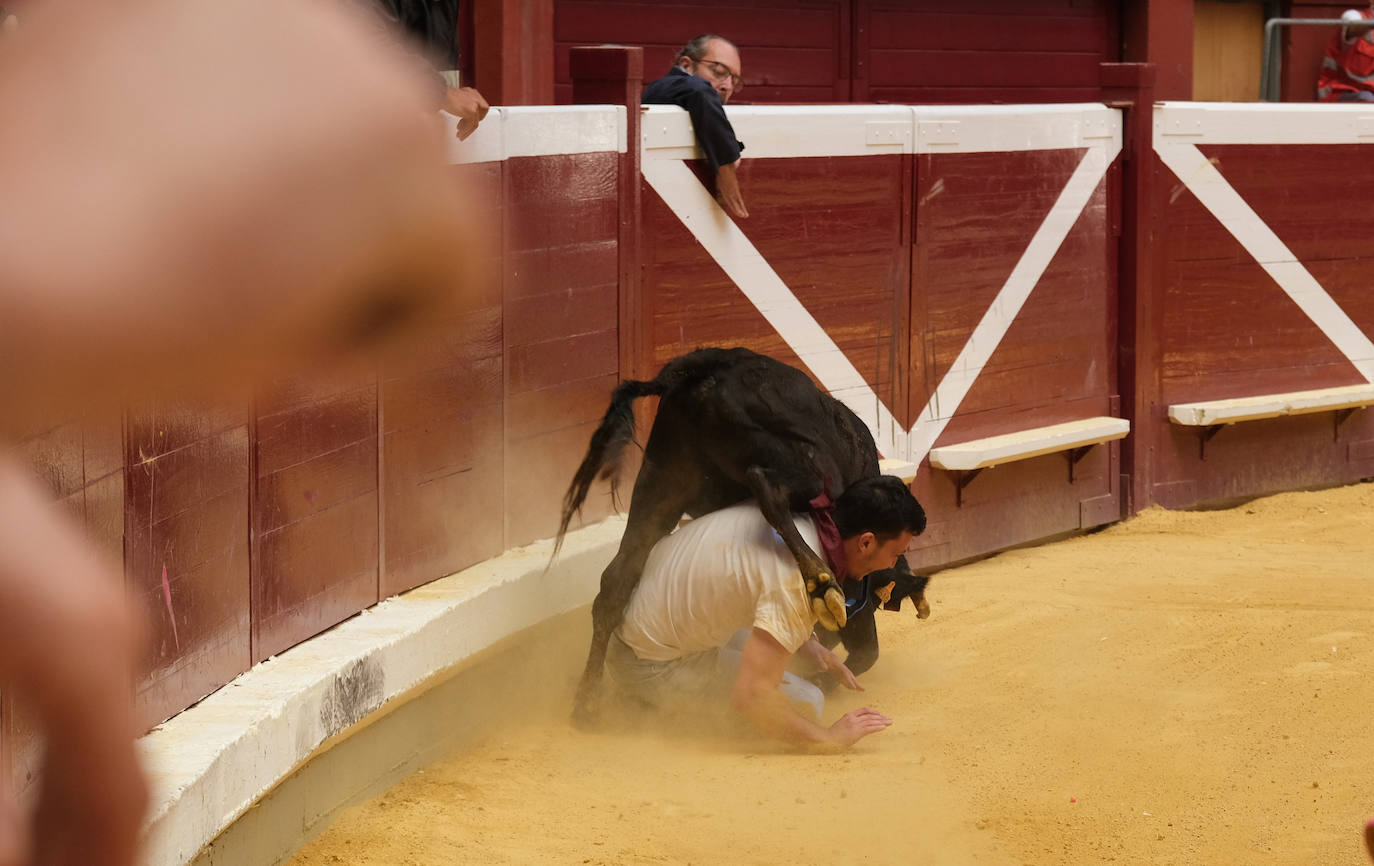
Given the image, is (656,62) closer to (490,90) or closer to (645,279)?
(490,90)

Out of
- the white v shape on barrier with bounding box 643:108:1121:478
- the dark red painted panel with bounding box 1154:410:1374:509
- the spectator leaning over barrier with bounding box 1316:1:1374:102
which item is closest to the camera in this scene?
the white v shape on barrier with bounding box 643:108:1121:478

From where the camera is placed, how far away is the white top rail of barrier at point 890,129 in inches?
200

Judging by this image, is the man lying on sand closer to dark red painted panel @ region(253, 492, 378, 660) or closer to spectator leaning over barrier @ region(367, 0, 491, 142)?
dark red painted panel @ region(253, 492, 378, 660)

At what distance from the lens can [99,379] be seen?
48 centimetres

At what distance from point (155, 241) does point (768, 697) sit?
3358mm

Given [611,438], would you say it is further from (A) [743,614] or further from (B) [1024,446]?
(B) [1024,446]

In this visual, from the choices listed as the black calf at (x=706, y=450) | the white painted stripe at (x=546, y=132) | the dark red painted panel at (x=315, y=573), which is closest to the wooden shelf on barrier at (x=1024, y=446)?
the black calf at (x=706, y=450)

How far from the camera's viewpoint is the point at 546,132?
4.47m

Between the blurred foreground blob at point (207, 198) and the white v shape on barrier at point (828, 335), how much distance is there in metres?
4.53

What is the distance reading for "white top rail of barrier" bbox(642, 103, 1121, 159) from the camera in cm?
508

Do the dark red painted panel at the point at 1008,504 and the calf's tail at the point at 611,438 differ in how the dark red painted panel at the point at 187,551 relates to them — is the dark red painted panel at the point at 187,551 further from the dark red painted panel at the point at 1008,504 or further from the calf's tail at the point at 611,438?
the dark red painted panel at the point at 1008,504

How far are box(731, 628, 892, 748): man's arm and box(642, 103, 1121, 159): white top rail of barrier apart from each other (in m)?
1.78

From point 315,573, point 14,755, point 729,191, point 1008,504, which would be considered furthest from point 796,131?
point 14,755

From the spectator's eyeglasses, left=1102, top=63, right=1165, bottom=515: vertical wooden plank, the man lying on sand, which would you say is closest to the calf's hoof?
the man lying on sand
